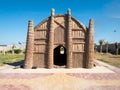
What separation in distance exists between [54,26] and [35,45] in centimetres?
344

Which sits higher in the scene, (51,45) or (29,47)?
(51,45)

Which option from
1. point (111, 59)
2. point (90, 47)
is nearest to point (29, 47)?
point (90, 47)

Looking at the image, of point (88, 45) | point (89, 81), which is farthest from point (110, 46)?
point (89, 81)

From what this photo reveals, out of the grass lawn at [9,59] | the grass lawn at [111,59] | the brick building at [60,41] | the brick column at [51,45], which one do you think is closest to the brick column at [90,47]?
the brick building at [60,41]

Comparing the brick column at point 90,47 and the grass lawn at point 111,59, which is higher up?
the brick column at point 90,47

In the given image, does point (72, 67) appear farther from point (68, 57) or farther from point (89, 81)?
point (89, 81)

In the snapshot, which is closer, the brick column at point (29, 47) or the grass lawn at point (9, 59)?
the brick column at point (29, 47)

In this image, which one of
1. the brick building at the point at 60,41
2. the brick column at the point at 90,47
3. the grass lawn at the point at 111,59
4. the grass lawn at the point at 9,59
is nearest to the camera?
the brick column at the point at 90,47

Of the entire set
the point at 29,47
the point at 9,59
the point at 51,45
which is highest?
the point at 51,45

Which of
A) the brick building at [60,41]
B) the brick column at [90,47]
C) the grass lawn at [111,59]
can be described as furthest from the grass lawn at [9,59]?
the grass lawn at [111,59]

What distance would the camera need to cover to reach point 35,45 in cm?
2455

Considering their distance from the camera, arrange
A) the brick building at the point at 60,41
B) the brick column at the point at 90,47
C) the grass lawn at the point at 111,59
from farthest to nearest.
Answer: the grass lawn at the point at 111,59 → the brick building at the point at 60,41 → the brick column at the point at 90,47

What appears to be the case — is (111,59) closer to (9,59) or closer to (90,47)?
(90,47)

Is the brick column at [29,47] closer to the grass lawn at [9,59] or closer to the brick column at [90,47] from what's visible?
the brick column at [90,47]
